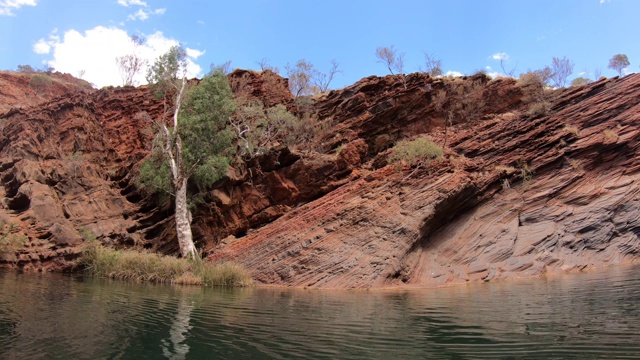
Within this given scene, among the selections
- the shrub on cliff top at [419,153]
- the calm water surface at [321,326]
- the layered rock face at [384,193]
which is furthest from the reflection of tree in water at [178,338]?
the shrub on cliff top at [419,153]

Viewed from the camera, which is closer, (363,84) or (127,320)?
(127,320)

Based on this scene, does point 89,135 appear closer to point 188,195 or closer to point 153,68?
point 153,68

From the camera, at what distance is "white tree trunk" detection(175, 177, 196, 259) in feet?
76.9

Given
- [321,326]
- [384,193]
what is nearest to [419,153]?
[384,193]

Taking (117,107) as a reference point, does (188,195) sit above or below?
below

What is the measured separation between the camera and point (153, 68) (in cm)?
2945

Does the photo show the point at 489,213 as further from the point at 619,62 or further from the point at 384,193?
Answer: the point at 619,62

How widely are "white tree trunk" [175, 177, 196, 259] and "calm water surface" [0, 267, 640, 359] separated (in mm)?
9620

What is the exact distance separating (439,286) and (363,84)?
18.3 meters

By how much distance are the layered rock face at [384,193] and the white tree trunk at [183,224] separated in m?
1.51

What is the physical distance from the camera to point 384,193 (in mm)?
23391

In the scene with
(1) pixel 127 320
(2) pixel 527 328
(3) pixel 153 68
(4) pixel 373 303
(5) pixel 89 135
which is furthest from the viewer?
(5) pixel 89 135

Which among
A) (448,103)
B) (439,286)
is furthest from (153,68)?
(439,286)

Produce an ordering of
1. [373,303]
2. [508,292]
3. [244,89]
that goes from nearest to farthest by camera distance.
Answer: [373,303] < [508,292] < [244,89]
